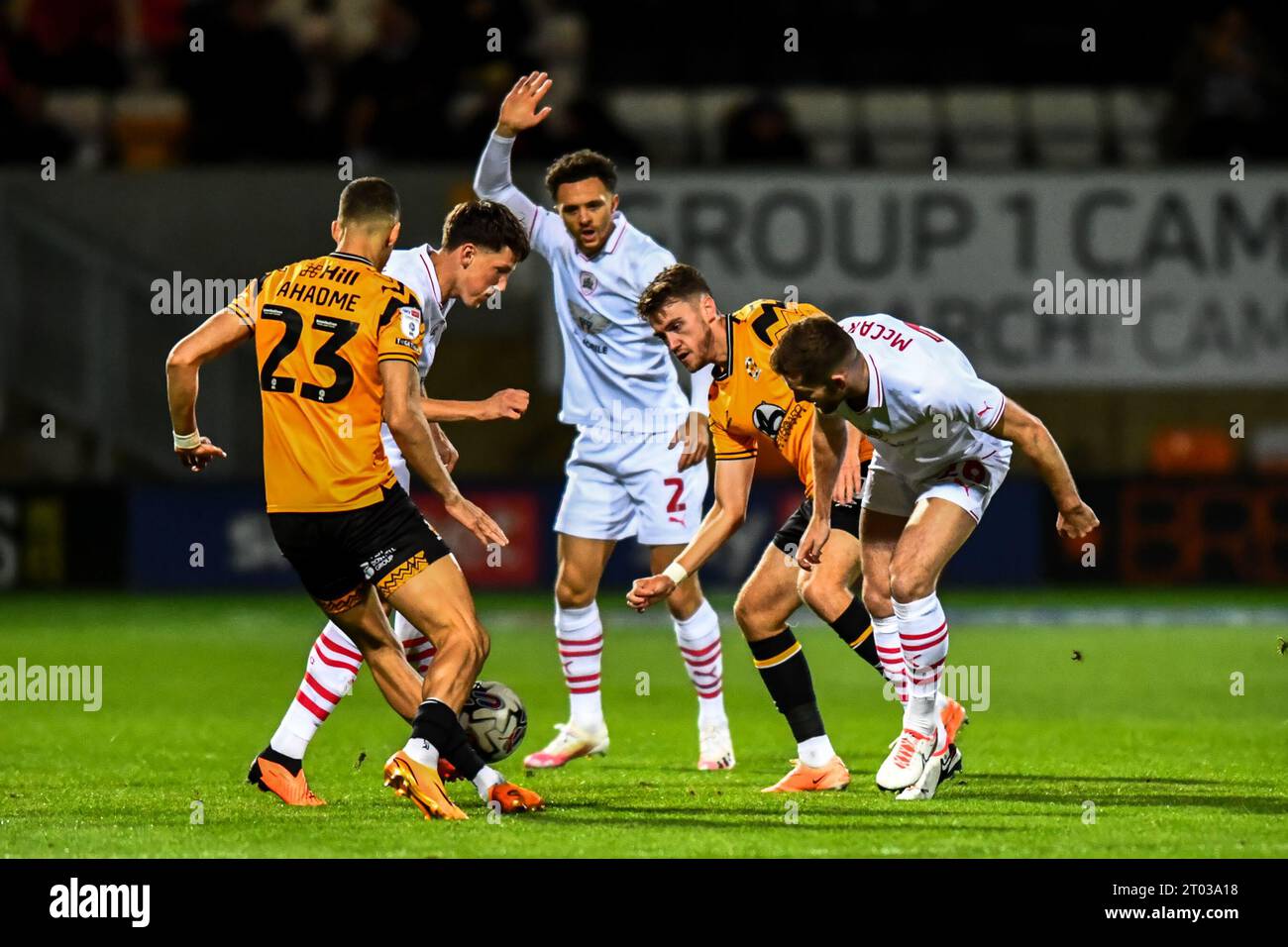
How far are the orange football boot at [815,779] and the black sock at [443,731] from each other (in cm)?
139

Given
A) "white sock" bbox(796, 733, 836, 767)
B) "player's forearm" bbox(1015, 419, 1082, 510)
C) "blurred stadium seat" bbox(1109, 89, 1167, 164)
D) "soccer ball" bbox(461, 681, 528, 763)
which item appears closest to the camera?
"player's forearm" bbox(1015, 419, 1082, 510)

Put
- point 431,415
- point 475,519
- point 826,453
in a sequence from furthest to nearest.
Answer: point 826,453 < point 431,415 < point 475,519

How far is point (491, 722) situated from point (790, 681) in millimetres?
1216

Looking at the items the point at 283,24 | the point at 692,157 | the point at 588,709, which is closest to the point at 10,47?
the point at 283,24

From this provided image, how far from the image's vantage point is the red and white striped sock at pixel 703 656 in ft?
29.8

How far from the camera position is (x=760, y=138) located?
1898 cm

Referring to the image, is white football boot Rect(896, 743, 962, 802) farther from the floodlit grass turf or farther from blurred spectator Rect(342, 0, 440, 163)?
blurred spectator Rect(342, 0, 440, 163)

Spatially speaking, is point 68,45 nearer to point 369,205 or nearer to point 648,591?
point 369,205

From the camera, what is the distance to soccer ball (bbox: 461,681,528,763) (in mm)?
7953

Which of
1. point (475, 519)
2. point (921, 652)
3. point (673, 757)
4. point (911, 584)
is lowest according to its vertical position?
point (673, 757)

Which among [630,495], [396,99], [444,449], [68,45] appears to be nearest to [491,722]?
[444,449]

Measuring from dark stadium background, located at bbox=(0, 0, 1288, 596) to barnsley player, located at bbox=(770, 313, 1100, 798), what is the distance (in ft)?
32.3

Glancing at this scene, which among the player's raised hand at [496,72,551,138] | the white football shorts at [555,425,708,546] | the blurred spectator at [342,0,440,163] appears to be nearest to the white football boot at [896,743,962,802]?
the white football shorts at [555,425,708,546]
